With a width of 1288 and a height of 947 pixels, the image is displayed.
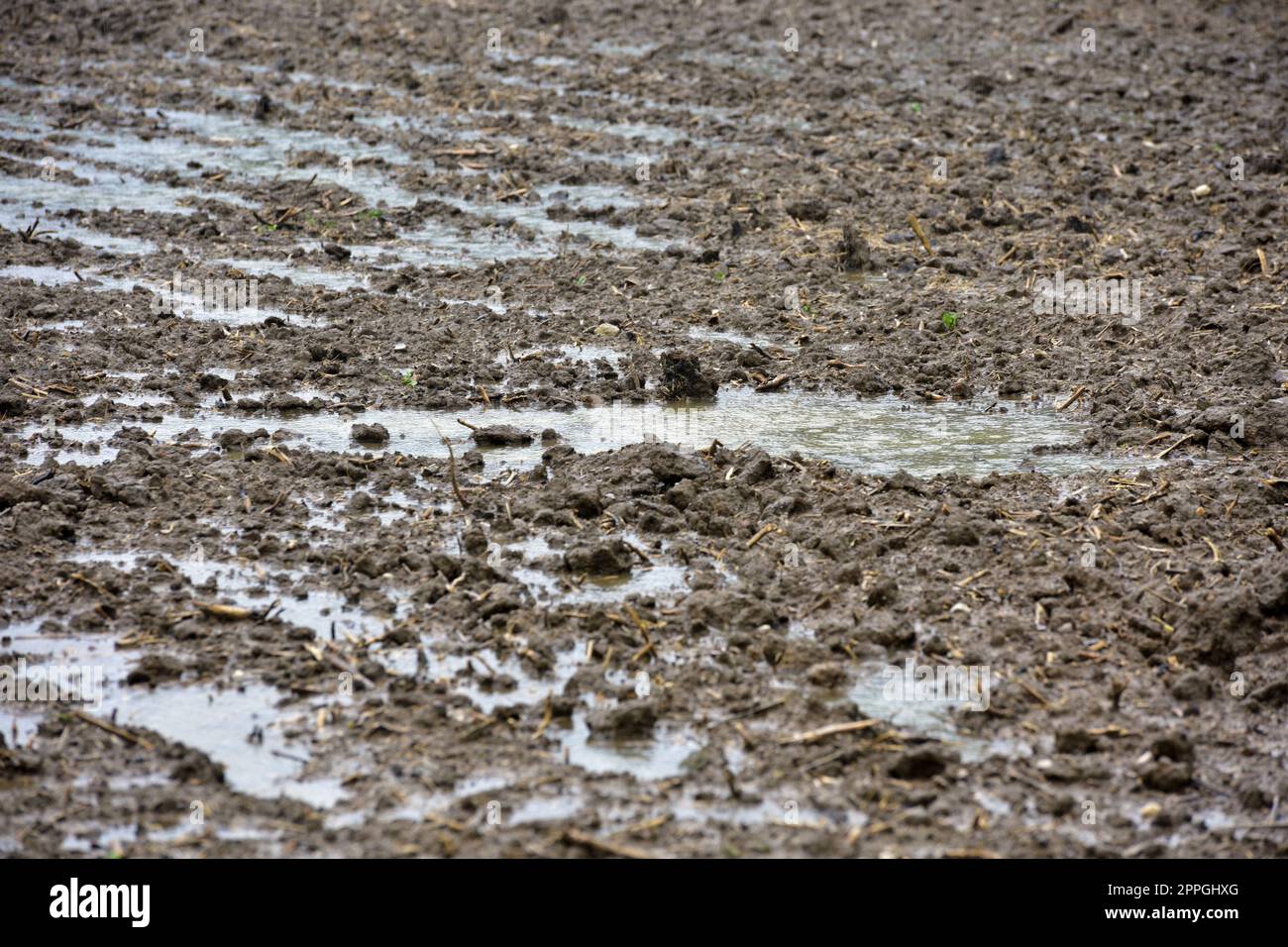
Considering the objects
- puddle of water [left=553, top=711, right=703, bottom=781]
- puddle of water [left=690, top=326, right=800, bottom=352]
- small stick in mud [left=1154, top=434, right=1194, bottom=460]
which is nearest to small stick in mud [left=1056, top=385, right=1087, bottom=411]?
small stick in mud [left=1154, top=434, right=1194, bottom=460]

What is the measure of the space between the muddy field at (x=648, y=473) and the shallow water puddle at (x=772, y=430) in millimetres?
34

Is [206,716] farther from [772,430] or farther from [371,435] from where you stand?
[772,430]

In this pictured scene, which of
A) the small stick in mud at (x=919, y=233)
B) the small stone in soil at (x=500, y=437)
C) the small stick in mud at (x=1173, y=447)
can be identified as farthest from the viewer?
the small stick in mud at (x=919, y=233)

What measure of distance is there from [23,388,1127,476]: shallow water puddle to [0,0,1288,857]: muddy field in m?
0.03

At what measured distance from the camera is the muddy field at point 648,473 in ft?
15.4

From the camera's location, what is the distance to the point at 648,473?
6762 mm

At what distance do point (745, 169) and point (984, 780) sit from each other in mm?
8010

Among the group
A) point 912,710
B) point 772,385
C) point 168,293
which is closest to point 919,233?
point 772,385

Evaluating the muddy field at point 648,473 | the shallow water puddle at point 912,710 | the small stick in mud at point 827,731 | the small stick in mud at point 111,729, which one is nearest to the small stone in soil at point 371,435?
the muddy field at point 648,473

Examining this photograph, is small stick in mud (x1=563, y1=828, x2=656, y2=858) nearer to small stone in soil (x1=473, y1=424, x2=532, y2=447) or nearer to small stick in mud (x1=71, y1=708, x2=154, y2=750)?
small stick in mud (x1=71, y1=708, x2=154, y2=750)

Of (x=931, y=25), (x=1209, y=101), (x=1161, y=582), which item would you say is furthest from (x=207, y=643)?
(x=931, y=25)

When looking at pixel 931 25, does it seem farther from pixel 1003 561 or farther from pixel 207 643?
pixel 207 643

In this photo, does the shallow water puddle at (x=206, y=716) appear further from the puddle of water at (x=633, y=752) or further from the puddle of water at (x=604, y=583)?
the puddle of water at (x=604, y=583)

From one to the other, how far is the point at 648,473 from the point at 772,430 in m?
1.02
